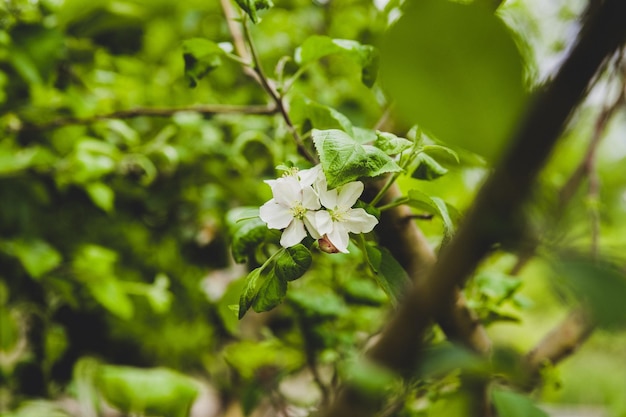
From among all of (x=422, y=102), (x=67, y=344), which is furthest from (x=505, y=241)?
(x=67, y=344)

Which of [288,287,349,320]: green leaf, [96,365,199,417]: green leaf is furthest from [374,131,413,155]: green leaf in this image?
[96,365,199,417]: green leaf

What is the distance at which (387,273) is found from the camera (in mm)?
345

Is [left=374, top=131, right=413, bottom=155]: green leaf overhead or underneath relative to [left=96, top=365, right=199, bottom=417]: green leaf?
overhead

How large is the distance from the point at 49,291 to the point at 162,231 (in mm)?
262

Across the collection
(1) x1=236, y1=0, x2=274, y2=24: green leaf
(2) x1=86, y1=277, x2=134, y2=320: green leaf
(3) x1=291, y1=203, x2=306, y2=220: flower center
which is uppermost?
(1) x1=236, y1=0, x2=274, y2=24: green leaf

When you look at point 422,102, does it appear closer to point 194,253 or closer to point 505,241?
point 505,241

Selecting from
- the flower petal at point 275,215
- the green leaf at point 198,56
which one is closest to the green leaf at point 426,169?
the flower petal at point 275,215

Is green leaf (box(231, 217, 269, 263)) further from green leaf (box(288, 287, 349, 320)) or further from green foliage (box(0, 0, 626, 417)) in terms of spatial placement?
green leaf (box(288, 287, 349, 320))

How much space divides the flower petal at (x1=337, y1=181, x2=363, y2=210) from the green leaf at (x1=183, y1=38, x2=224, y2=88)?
23 centimetres

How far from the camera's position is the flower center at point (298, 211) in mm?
352

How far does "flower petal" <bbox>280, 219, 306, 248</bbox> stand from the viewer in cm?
Answer: 34

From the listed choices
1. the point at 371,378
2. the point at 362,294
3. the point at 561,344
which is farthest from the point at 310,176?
the point at 561,344

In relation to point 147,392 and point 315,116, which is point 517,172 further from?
A: point 147,392

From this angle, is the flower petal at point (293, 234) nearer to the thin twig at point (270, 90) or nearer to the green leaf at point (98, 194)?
the thin twig at point (270, 90)
